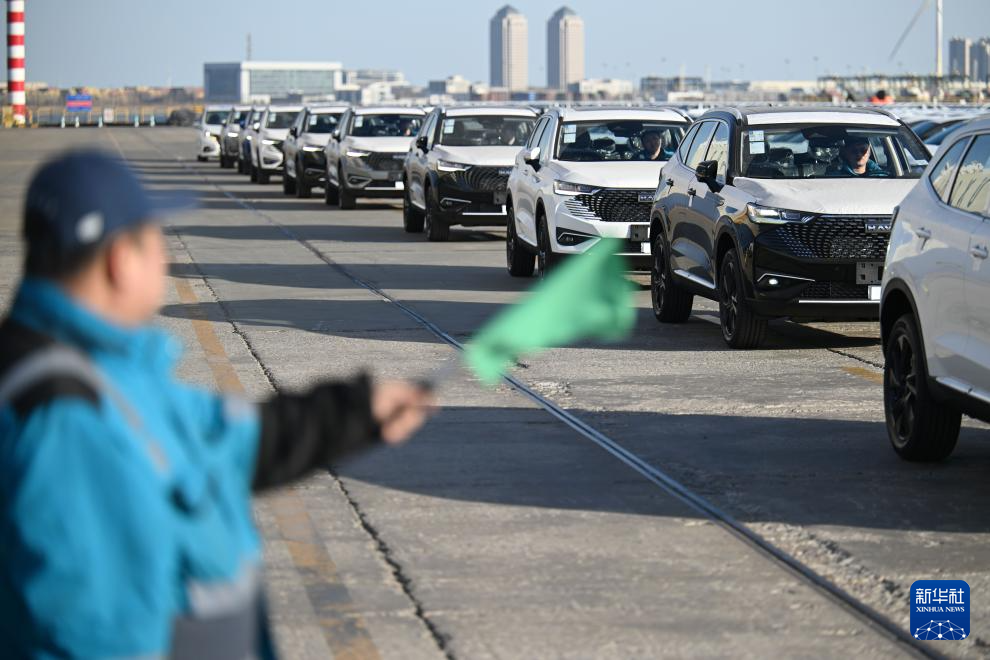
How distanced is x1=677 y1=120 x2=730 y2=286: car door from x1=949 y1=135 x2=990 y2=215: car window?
4.52 m

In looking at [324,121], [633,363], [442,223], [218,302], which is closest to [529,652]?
[633,363]

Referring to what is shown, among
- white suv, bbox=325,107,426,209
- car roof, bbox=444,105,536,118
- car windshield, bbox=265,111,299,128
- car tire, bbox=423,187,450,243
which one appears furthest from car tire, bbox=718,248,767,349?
car windshield, bbox=265,111,299,128

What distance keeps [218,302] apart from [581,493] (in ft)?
29.5

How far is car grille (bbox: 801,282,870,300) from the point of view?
39.5 feet

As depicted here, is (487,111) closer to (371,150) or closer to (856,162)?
(371,150)

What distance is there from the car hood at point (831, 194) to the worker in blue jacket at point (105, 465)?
10.0 metres

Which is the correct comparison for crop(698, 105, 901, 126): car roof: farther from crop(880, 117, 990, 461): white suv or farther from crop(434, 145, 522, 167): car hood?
crop(434, 145, 522, 167): car hood

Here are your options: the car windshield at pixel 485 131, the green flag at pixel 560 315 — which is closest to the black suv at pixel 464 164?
the car windshield at pixel 485 131

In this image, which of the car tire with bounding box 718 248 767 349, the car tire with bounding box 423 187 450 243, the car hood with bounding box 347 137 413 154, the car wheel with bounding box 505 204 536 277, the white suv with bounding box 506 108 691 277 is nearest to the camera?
the car tire with bounding box 718 248 767 349

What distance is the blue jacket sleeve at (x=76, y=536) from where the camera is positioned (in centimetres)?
231

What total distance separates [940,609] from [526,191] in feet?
40.5

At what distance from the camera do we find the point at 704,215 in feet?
43.7

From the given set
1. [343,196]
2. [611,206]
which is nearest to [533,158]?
[611,206]

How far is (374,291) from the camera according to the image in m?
17.1
